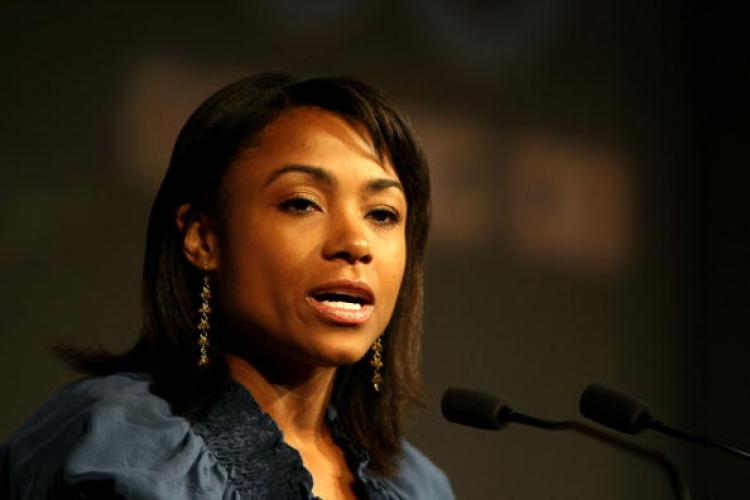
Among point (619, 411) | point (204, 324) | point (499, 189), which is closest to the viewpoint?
point (619, 411)

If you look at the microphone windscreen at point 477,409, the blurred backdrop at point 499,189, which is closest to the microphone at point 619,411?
the microphone windscreen at point 477,409

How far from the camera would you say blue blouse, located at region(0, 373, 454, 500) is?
1542mm

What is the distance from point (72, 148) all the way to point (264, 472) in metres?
0.95

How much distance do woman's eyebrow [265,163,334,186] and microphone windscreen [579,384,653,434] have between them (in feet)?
1.39

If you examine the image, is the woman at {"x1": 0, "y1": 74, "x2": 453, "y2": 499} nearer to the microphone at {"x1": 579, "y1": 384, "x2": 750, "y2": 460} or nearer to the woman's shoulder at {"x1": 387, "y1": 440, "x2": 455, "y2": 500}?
the woman's shoulder at {"x1": 387, "y1": 440, "x2": 455, "y2": 500}

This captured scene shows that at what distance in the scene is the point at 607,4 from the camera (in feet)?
10.5

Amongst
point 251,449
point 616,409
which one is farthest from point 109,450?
point 616,409

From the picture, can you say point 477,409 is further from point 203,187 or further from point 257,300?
point 203,187

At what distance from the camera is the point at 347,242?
1700 mm

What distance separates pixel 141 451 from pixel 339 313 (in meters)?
0.30

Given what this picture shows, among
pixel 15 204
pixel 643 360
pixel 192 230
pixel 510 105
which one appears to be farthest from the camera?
pixel 643 360

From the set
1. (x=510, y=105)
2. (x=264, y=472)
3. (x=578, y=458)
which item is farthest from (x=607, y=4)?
(x=264, y=472)

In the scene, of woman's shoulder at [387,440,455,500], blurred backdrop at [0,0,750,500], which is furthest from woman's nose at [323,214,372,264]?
blurred backdrop at [0,0,750,500]

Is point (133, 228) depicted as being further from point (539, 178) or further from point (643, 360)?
point (643, 360)
